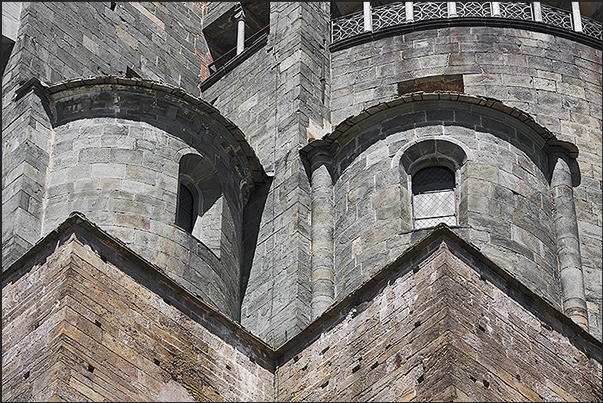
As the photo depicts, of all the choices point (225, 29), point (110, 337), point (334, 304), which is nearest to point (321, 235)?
point (334, 304)

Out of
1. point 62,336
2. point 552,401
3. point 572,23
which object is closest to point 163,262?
point 62,336

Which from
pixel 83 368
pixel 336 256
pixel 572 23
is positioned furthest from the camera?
pixel 572 23

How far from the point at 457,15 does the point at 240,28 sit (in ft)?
18.4

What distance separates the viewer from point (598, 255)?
→ 29.4 m

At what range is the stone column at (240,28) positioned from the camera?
117 ft

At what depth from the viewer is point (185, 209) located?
29.3 m

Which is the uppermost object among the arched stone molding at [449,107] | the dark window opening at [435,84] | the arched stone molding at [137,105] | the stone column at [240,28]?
the stone column at [240,28]

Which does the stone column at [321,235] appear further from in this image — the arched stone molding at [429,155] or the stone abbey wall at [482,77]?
the arched stone molding at [429,155]

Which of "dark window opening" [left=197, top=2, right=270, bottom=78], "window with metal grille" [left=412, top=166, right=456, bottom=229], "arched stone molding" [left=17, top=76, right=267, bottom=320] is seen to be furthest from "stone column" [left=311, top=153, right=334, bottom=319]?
"dark window opening" [left=197, top=2, right=270, bottom=78]

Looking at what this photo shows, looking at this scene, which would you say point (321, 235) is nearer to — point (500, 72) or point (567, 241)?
point (567, 241)

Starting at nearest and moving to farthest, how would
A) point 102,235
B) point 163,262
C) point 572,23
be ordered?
point 102,235, point 163,262, point 572,23

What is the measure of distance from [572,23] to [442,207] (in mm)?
6837

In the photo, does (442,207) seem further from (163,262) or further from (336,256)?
(163,262)

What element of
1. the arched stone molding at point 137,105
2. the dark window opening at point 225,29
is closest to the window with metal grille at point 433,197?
the arched stone molding at point 137,105
